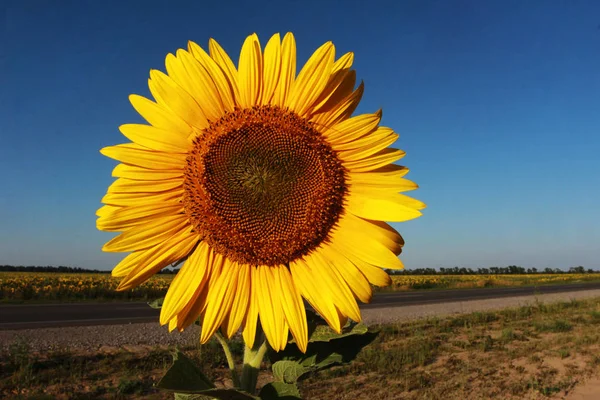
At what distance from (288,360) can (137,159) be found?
0.74 m

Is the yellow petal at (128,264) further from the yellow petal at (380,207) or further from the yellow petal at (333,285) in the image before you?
the yellow petal at (380,207)

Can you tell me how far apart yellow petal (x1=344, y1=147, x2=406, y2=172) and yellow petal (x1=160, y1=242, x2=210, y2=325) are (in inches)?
19.4

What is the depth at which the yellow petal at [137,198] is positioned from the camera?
137 centimetres

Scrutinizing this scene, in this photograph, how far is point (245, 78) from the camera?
4.57 ft

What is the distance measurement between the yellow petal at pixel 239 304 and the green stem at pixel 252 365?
85mm

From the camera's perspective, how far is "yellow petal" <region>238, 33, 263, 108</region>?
4.51ft

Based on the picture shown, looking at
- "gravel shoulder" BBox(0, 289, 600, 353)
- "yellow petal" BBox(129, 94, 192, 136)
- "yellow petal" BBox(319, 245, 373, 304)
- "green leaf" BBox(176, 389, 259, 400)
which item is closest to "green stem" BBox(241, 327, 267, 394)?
"green leaf" BBox(176, 389, 259, 400)

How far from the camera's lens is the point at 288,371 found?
4.80 feet

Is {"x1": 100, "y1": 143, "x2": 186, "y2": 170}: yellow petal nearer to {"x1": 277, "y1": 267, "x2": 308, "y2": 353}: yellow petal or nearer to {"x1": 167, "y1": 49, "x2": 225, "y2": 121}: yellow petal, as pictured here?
{"x1": 167, "y1": 49, "x2": 225, "y2": 121}: yellow petal

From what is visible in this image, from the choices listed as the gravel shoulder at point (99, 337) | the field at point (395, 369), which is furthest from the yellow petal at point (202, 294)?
the gravel shoulder at point (99, 337)

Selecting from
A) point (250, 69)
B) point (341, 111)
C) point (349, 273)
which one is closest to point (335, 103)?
point (341, 111)

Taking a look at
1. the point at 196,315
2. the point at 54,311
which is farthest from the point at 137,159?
the point at 54,311

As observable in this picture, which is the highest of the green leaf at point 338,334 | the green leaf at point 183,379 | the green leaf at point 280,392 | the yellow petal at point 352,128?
the yellow petal at point 352,128

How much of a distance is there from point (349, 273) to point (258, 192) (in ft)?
1.15
